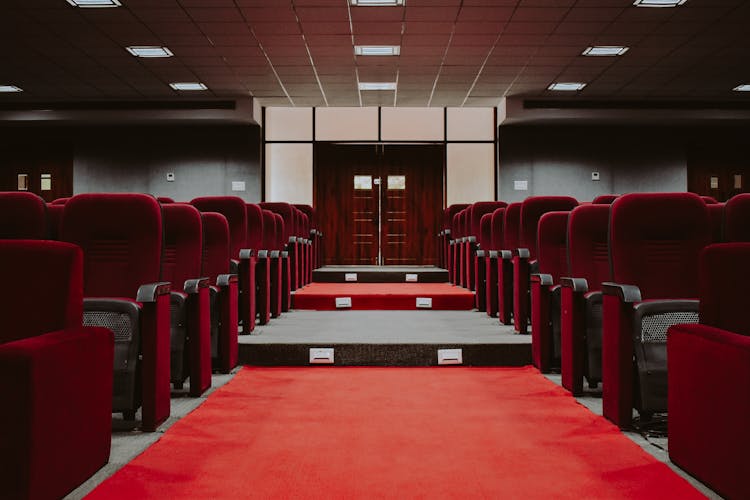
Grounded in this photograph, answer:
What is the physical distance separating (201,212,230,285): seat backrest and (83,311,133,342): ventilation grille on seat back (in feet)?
3.58

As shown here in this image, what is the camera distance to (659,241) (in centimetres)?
235

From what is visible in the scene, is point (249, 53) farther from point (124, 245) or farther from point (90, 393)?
point (90, 393)

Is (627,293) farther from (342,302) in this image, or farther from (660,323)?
(342,302)

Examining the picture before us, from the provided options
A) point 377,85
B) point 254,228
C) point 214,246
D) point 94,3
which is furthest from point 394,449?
point 377,85

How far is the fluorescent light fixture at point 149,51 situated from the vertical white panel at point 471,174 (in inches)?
189

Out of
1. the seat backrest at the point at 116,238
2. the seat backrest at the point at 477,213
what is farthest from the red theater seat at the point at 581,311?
the seat backrest at the point at 477,213

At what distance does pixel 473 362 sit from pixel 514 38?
184 inches

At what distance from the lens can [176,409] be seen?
248 cm

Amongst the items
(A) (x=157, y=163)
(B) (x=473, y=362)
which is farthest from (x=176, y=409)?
(A) (x=157, y=163)

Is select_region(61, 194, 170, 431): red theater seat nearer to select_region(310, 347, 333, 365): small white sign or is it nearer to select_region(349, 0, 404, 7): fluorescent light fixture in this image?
select_region(310, 347, 333, 365): small white sign

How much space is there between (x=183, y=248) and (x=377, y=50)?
17.1ft

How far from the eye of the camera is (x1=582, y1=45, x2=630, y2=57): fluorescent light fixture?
23.8 ft

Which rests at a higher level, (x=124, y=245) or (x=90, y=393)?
(x=124, y=245)

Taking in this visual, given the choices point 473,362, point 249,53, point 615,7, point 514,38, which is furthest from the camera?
point 249,53
